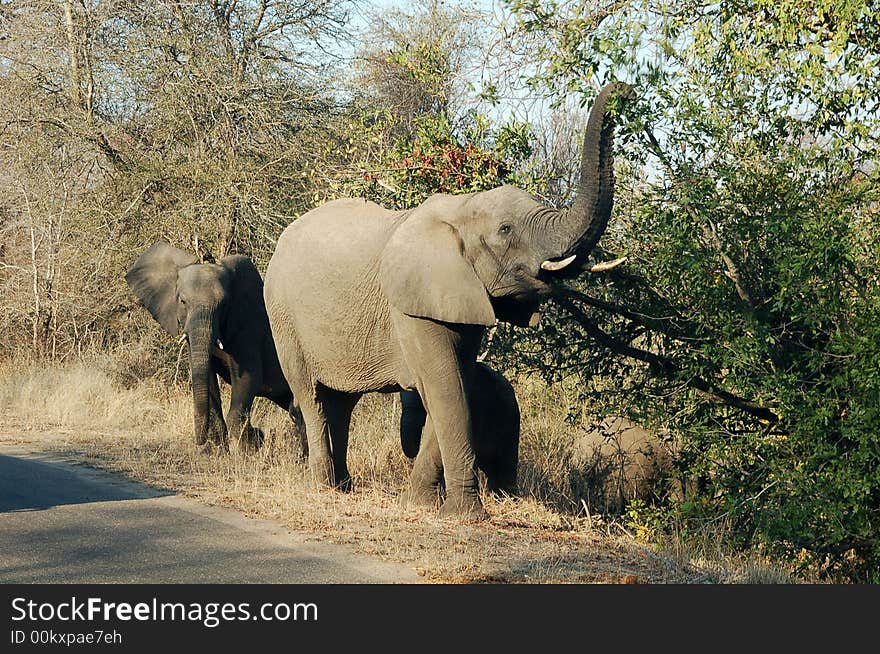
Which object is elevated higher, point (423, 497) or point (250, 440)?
point (250, 440)

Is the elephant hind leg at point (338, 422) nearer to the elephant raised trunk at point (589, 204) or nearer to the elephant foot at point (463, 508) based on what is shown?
the elephant foot at point (463, 508)

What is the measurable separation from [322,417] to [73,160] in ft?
31.5

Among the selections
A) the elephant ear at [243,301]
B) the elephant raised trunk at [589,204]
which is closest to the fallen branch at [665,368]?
the elephant raised trunk at [589,204]

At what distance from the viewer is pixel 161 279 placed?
50.2 ft

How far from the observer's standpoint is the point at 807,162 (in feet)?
31.7

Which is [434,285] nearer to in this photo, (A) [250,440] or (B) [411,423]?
(B) [411,423]

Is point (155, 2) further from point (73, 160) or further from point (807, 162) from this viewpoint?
point (807, 162)

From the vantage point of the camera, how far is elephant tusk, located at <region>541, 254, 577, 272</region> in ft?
28.0

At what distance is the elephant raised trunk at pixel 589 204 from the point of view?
27.8 feet

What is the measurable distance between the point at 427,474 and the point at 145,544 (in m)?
2.70

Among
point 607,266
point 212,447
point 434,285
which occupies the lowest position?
point 212,447

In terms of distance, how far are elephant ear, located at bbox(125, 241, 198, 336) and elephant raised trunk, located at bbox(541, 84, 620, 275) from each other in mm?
7842

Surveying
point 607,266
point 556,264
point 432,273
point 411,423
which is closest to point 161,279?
point 411,423

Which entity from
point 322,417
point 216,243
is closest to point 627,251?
point 322,417
